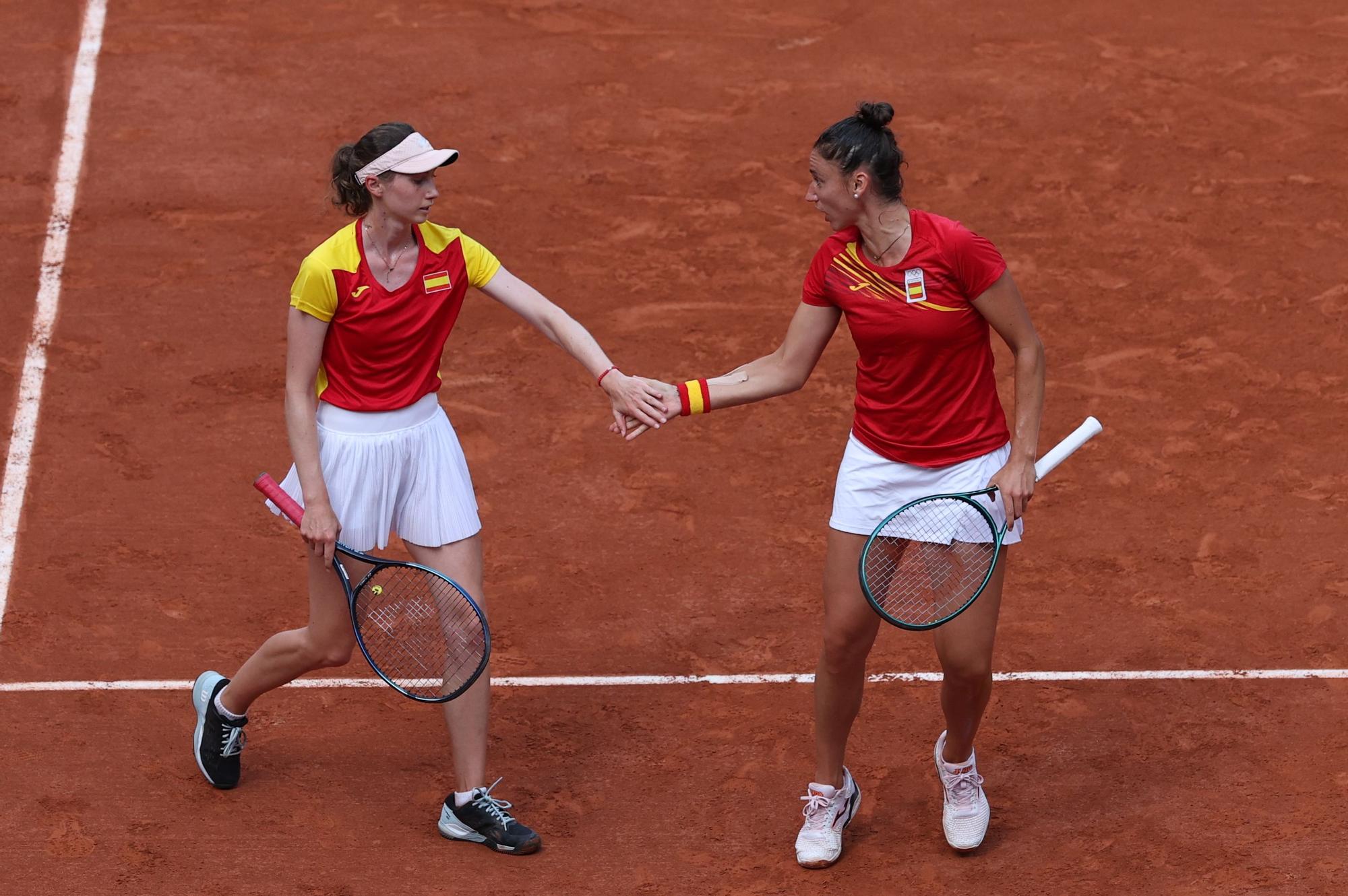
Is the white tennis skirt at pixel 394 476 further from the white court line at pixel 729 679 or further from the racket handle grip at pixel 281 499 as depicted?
the white court line at pixel 729 679

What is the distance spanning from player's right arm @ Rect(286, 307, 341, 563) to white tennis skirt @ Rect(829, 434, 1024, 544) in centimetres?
157

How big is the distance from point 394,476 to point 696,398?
1.00 metres

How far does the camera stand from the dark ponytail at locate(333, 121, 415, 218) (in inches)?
211

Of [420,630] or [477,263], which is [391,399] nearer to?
[477,263]

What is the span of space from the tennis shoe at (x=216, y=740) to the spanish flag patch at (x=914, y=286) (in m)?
2.74

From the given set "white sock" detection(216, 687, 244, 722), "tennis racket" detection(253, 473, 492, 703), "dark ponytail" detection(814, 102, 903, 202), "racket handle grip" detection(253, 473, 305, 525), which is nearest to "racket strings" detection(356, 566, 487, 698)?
"tennis racket" detection(253, 473, 492, 703)

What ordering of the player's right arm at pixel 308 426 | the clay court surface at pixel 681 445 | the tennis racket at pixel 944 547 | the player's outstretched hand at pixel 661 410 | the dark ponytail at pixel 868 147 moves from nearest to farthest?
the dark ponytail at pixel 868 147
the tennis racket at pixel 944 547
the player's right arm at pixel 308 426
the player's outstretched hand at pixel 661 410
the clay court surface at pixel 681 445

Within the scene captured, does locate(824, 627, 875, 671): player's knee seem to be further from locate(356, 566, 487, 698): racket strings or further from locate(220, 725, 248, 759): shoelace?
locate(220, 725, 248, 759): shoelace

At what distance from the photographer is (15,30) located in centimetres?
1221

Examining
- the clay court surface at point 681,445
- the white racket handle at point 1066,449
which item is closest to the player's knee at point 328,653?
the clay court surface at point 681,445

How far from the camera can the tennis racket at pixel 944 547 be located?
5.32m

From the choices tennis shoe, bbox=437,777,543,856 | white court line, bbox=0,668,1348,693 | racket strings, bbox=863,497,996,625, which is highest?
racket strings, bbox=863,497,996,625

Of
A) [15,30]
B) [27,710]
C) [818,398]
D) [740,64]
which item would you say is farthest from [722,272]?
[15,30]

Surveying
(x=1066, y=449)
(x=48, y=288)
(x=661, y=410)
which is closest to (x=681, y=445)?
(x=661, y=410)
